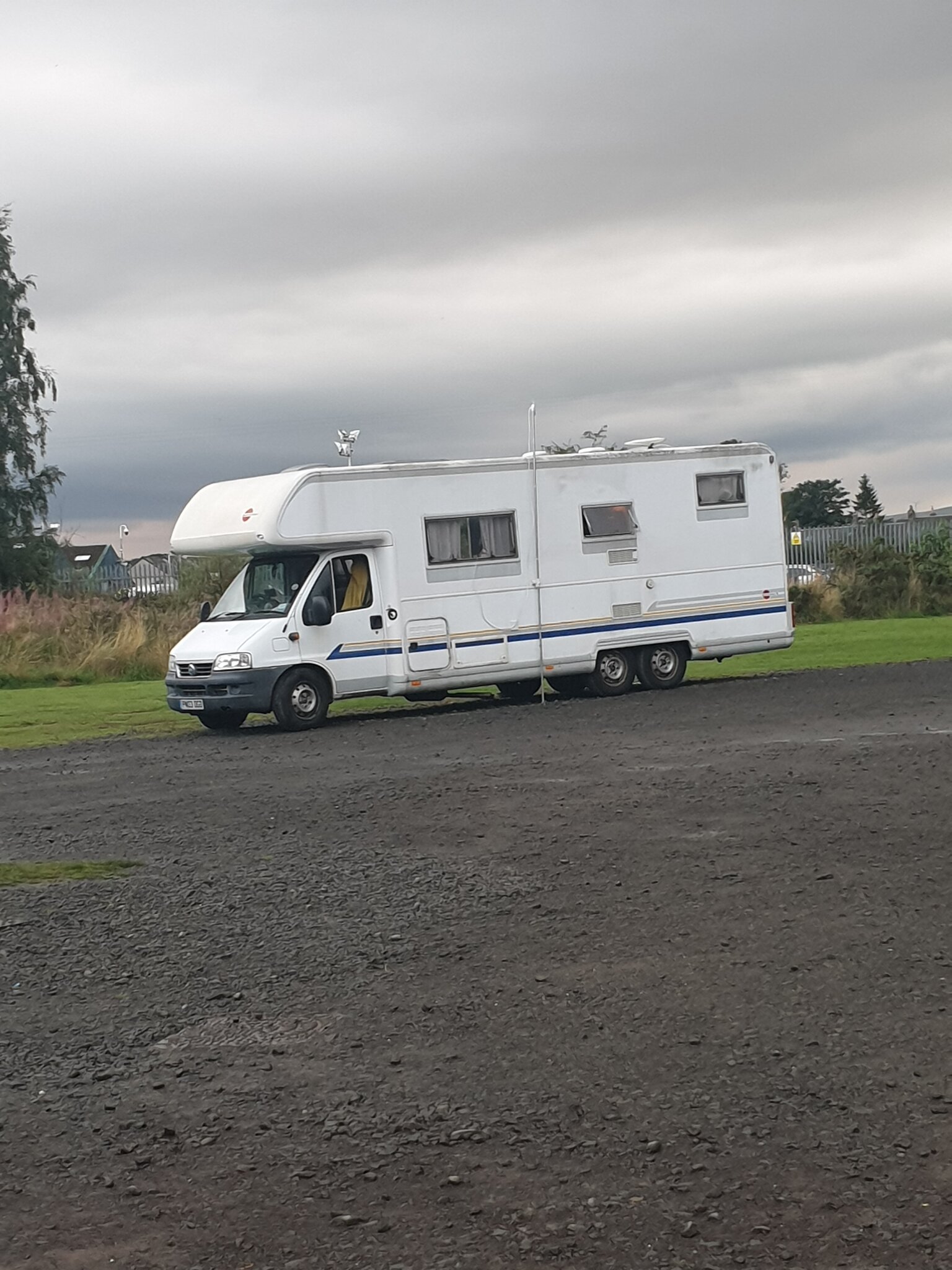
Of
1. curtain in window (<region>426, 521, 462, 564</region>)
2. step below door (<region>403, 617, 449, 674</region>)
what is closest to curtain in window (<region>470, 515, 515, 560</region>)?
curtain in window (<region>426, 521, 462, 564</region>)

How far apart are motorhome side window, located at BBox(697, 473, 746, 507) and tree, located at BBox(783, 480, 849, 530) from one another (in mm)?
92793

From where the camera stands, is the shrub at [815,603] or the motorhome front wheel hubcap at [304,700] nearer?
the motorhome front wheel hubcap at [304,700]

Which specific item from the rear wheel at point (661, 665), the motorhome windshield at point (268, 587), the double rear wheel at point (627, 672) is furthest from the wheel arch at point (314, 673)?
the rear wheel at point (661, 665)

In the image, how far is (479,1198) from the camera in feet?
13.8

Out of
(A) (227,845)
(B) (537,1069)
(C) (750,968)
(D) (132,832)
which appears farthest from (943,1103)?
(D) (132,832)

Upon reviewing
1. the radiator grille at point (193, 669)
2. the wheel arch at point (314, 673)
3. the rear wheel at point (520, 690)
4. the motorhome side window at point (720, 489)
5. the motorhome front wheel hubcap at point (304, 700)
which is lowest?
the rear wheel at point (520, 690)

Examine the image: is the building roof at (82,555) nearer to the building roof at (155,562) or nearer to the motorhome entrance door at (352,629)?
the building roof at (155,562)

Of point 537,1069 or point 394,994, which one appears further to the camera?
point 394,994

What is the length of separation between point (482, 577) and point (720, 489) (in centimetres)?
385

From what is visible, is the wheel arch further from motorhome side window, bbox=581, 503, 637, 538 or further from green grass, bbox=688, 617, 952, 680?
green grass, bbox=688, 617, 952, 680

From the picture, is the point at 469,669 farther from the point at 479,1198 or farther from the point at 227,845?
the point at 479,1198

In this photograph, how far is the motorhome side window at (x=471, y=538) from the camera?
64.5 ft

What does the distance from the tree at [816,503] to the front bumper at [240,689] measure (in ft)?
320

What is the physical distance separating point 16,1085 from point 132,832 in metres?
5.54
